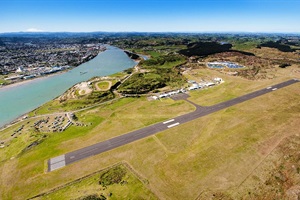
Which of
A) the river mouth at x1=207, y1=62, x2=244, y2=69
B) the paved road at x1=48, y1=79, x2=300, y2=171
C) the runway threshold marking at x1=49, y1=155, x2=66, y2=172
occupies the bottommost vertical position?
the runway threshold marking at x1=49, y1=155, x2=66, y2=172

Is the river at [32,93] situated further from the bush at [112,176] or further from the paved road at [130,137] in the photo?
the bush at [112,176]

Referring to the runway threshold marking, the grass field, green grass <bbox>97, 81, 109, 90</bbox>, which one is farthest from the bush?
green grass <bbox>97, 81, 109, 90</bbox>

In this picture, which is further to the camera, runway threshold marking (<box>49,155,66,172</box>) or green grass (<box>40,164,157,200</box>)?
runway threshold marking (<box>49,155,66,172</box>)

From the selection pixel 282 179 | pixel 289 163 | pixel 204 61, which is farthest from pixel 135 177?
pixel 204 61

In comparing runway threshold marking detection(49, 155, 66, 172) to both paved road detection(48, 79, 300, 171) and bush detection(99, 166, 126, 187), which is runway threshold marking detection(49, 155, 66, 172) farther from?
bush detection(99, 166, 126, 187)

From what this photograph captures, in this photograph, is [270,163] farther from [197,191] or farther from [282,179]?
[197,191]

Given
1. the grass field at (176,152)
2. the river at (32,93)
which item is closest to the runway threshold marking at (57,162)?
the grass field at (176,152)
